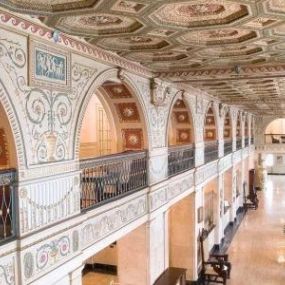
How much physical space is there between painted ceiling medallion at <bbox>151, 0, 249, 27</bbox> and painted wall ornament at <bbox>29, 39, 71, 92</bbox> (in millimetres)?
1527

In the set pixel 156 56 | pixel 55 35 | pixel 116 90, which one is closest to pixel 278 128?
pixel 116 90

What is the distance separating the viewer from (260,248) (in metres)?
17.2

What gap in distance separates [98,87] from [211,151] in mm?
8659

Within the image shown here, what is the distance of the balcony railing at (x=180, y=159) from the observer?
438 inches

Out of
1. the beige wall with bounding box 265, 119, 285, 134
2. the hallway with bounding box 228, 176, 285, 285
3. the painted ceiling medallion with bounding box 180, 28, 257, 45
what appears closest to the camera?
the painted ceiling medallion with bounding box 180, 28, 257, 45

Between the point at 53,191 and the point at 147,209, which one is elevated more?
the point at 53,191

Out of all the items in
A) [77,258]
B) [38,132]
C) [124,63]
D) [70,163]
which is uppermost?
[124,63]

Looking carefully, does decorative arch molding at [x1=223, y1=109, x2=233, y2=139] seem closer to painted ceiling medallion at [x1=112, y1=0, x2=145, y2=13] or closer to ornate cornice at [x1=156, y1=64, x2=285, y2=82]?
ornate cornice at [x1=156, y1=64, x2=285, y2=82]

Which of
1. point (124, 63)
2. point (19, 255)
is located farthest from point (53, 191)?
point (124, 63)

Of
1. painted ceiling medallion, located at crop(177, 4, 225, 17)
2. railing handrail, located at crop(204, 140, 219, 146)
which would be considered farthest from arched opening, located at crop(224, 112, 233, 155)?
painted ceiling medallion, located at crop(177, 4, 225, 17)

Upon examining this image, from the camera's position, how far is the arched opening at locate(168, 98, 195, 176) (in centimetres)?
1139

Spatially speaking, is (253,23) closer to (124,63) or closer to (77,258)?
(124,63)

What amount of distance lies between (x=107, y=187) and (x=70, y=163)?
1649 mm

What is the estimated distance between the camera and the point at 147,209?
30.2 ft
